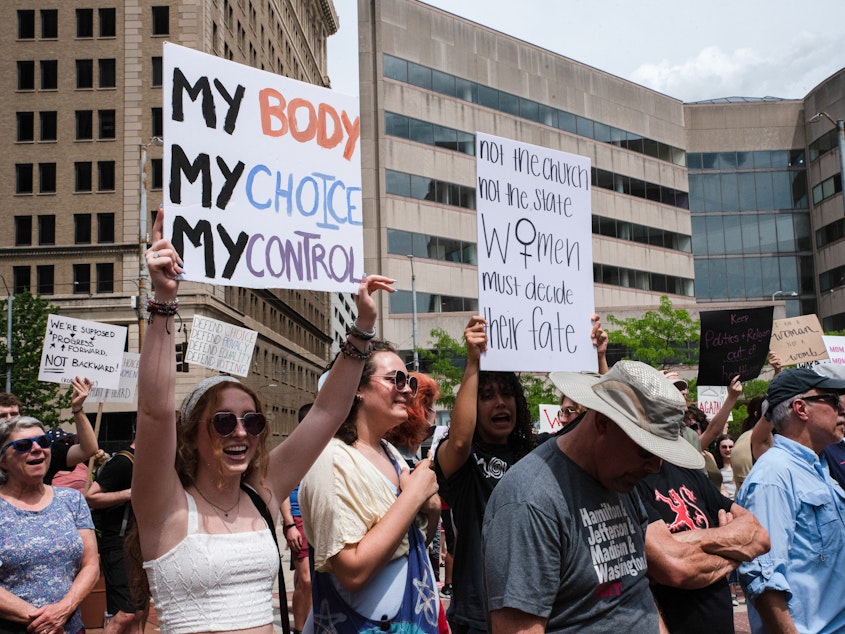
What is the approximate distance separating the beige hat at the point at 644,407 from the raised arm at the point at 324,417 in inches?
38.2

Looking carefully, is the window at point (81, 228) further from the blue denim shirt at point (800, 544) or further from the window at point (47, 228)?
the blue denim shirt at point (800, 544)

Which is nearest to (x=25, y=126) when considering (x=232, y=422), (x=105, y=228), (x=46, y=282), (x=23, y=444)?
(x=105, y=228)

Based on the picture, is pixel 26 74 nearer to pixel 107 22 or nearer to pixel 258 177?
pixel 107 22

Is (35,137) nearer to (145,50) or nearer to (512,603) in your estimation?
(145,50)

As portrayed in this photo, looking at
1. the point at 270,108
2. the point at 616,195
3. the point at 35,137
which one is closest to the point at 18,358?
the point at 35,137

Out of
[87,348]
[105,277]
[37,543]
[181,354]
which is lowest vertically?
[37,543]

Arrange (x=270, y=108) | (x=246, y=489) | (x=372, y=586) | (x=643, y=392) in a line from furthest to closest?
(x=270, y=108) → (x=372, y=586) → (x=246, y=489) → (x=643, y=392)

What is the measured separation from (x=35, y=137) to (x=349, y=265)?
54.7 m

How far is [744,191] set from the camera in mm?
65625

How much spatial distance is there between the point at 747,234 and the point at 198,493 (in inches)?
2634

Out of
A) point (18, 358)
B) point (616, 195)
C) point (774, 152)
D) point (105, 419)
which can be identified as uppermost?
point (774, 152)

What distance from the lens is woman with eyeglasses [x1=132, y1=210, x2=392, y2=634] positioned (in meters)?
2.87

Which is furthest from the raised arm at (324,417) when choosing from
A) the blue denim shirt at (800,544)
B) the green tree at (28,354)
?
the green tree at (28,354)

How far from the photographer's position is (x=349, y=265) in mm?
4293
